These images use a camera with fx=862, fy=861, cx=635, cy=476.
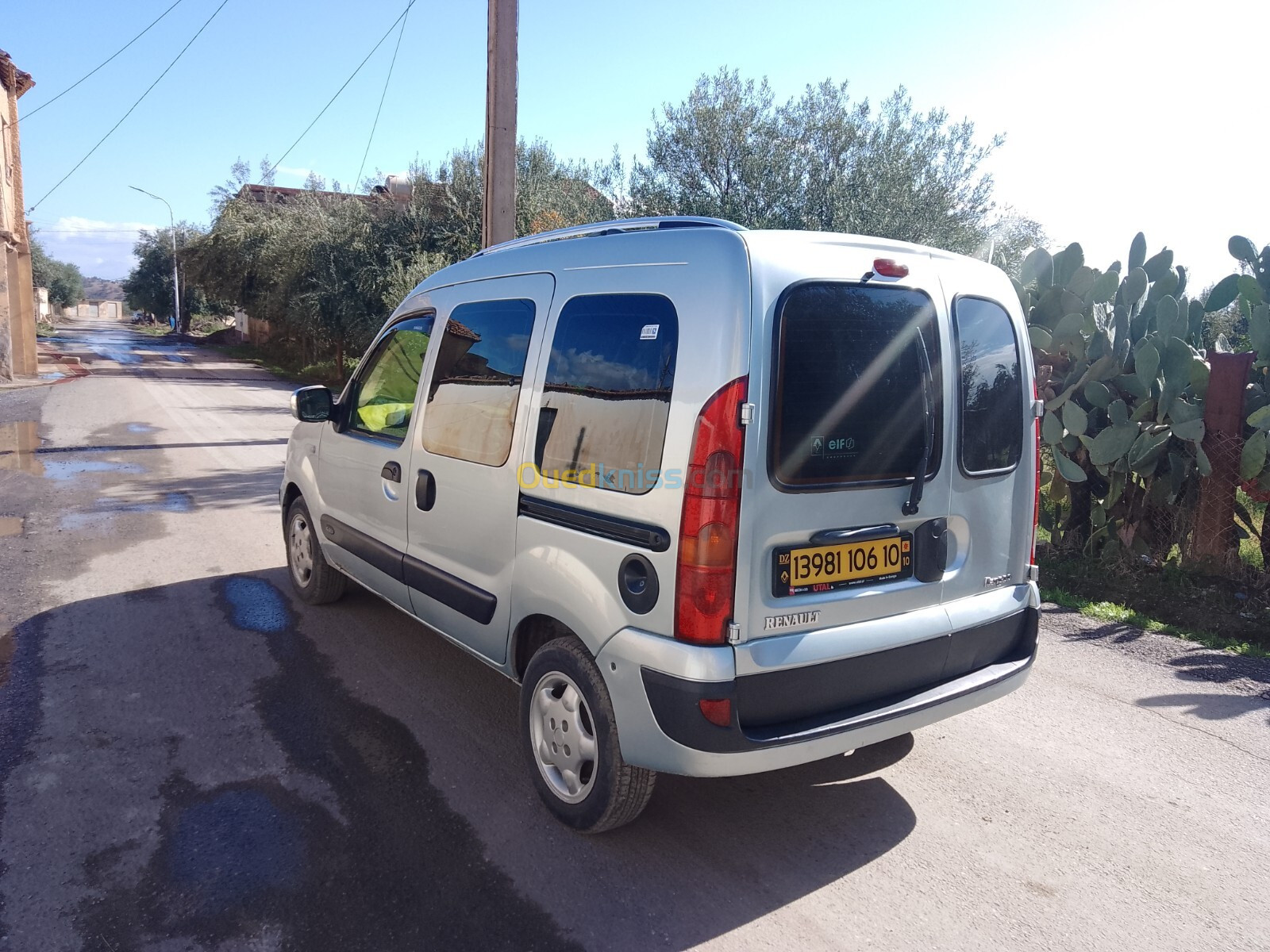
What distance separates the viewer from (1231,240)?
643 centimetres

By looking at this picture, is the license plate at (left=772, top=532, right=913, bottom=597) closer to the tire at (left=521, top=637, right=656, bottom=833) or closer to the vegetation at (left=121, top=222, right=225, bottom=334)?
the tire at (left=521, top=637, right=656, bottom=833)

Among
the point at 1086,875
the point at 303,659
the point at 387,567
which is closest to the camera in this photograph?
the point at 1086,875

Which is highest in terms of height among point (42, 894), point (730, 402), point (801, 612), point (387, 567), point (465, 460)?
point (730, 402)

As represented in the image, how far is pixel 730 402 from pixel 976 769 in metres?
2.15

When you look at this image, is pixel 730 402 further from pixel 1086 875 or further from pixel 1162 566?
pixel 1162 566

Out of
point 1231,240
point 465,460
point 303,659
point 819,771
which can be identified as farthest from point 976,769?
point 1231,240

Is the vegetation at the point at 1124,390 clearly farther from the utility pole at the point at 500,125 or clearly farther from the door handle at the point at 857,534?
the utility pole at the point at 500,125

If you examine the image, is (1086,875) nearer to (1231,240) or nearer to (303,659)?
(303,659)

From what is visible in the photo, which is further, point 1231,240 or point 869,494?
point 1231,240

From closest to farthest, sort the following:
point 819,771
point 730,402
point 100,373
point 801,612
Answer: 1. point 730,402
2. point 801,612
3. point 819,771
4. point 100,373

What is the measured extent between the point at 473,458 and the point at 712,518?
1398 millimetres

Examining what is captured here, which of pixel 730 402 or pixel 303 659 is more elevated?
pixel 730 402

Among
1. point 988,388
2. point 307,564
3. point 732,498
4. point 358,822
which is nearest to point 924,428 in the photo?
point 988,388

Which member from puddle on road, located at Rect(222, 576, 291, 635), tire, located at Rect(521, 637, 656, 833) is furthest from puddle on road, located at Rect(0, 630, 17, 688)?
tire, located at Rect(521, 637, 656, 833)
